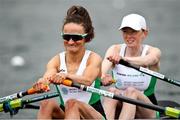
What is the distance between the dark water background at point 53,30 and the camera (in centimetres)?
1590

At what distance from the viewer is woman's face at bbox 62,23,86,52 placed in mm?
5965

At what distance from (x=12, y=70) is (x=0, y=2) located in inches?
387

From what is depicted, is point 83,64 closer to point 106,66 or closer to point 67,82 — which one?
point 67,82

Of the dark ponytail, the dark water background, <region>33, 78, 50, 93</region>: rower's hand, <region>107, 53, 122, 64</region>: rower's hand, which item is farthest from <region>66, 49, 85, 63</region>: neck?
the dark water background

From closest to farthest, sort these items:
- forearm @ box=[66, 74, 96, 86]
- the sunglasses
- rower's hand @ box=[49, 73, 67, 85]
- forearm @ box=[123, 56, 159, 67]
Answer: rower's hand @ box=[49, 73, 67, 85], forearm @ box=[66, 74, 96, 86], the sunglasses, forearm @ box=[123, 56, 159, 67]

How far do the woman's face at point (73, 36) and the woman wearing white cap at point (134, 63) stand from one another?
63 cm

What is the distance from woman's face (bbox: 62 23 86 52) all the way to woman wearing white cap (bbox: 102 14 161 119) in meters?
0.63

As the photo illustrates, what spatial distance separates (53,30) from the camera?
2130 cm

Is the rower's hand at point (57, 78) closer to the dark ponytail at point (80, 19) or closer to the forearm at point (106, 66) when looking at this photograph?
the dark ponytail at point (80, 19)

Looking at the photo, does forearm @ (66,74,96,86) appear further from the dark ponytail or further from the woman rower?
the dark ponytail

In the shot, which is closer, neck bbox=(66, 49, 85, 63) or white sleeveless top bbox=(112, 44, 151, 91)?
neck bbox=(66, 49, 85, 63)

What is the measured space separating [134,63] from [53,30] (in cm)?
1458

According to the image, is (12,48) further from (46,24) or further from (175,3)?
(175,3)

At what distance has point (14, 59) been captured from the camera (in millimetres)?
17781
